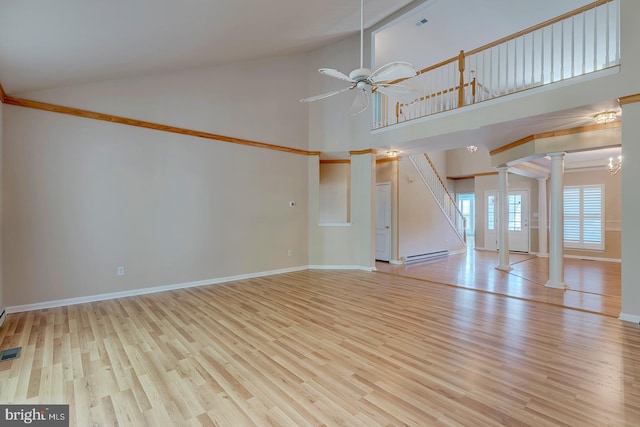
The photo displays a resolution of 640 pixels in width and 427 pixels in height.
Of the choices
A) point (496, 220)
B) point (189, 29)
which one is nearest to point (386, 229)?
point (496, 220)

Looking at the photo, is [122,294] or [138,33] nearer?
[138,33]

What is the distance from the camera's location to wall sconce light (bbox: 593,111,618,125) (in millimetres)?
3838

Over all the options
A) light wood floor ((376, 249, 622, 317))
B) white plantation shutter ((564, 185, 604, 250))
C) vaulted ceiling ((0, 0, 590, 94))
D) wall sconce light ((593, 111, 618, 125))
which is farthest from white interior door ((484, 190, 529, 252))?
Result: wall sconce light ((593, 111, 618, 125))

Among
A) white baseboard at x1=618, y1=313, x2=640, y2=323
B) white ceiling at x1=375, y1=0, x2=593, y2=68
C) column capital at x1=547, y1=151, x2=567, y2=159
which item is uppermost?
white ceiling at x1=375, y1=0, x2=593, y2=68

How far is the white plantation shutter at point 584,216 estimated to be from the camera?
7836mm

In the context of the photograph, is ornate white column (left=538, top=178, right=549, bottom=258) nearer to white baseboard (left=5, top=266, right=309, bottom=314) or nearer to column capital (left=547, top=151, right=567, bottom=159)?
column capital (left=547, top=151, right=567, bottom=159)

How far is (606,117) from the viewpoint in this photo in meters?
3.91

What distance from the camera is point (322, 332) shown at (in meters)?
3.11

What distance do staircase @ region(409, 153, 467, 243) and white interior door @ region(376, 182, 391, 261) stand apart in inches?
46.3

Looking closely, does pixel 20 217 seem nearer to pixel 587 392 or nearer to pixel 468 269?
pixel 587 392

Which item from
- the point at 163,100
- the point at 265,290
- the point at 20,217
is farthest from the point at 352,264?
the point at 20,217

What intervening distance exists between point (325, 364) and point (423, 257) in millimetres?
6344

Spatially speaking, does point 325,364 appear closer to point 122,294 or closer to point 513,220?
A: point 122,294

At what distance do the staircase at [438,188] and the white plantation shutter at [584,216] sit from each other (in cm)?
283
